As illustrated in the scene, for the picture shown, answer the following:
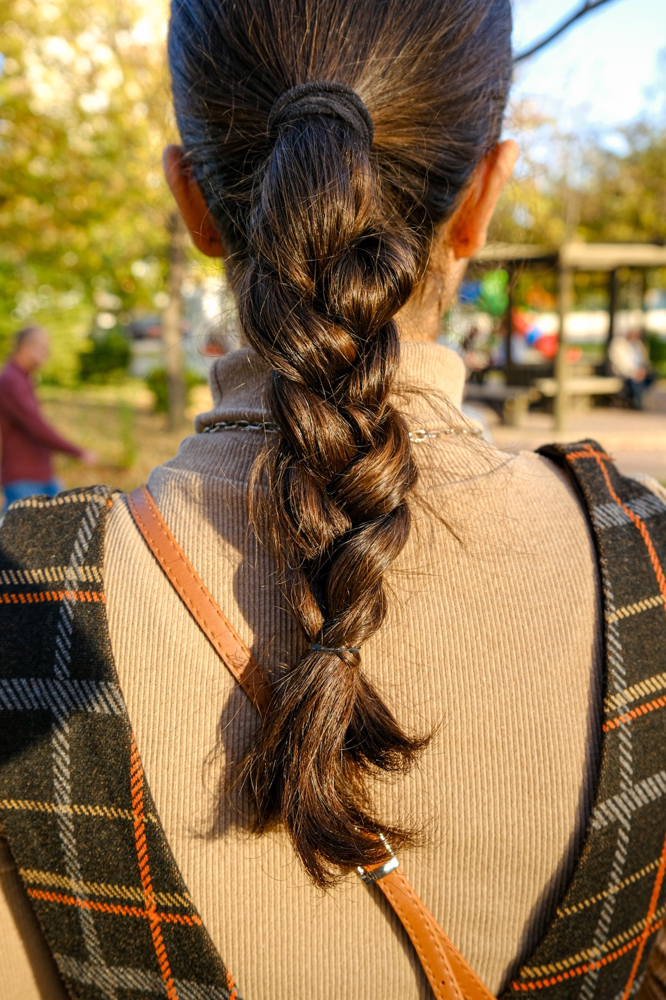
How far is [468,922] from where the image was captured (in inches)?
35.7

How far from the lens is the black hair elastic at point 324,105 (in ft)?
2.97

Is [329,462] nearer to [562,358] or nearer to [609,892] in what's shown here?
[609,892]

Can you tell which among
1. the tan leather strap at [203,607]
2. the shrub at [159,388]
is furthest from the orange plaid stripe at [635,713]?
the shrub at [159,388]

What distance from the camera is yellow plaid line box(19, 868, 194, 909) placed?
0.86 metres

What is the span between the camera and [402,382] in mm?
1029

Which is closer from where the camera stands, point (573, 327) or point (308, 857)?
point (308, 857)

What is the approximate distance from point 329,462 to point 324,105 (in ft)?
1.40

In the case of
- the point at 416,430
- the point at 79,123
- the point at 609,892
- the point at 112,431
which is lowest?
the point at 112,431

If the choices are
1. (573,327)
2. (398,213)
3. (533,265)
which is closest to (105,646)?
(398,213)

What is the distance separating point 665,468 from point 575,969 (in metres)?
7.58

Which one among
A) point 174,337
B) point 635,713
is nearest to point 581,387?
point 174,337

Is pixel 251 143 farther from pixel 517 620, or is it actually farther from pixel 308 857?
pixel 308 857

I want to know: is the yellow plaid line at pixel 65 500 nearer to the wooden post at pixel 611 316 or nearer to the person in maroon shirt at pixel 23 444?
the person in maroon shirt at pixel 23 444

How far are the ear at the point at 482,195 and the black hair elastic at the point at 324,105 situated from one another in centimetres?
26
